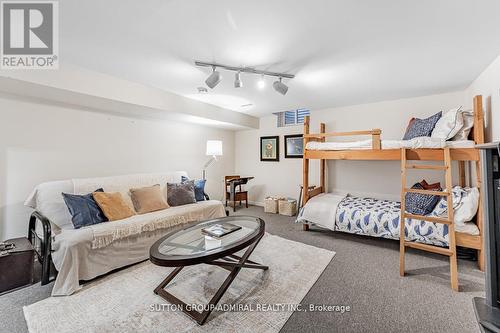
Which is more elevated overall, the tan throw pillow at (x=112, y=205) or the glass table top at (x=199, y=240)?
the tan throw pillow at (x=112, y=205)

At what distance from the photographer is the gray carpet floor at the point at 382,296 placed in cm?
154

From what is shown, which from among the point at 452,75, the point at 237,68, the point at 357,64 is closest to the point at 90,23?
the point at 237,68

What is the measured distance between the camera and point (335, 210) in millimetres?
3236

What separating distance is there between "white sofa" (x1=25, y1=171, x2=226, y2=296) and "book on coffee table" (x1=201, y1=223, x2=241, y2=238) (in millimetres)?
777

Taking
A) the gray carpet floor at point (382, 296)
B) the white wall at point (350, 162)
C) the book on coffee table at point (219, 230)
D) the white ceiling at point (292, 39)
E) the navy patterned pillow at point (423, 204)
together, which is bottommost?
the gray carpet floor at point (382, 296)

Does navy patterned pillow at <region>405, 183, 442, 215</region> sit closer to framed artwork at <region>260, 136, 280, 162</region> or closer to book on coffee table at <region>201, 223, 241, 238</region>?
book on coffee table at <region>201, 223, 241, 238</region>

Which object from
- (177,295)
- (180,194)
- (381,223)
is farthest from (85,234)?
(381,223)

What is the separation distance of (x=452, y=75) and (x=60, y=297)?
490 centimetres

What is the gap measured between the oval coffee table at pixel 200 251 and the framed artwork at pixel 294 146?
2.71 meters

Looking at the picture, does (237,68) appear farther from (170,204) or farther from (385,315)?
(385,315)

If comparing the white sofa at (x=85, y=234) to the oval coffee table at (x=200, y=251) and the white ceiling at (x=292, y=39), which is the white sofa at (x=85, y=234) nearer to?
the oval coffee table at (x=200, y=251)

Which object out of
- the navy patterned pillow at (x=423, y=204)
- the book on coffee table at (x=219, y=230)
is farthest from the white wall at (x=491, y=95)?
the book on coffee table at (x=219, y=230)

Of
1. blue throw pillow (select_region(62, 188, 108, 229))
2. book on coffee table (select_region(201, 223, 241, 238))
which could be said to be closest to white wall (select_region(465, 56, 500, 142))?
book on coffee table (select_region(201, 223, 241, 238))

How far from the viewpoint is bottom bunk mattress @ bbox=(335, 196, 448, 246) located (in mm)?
2441
